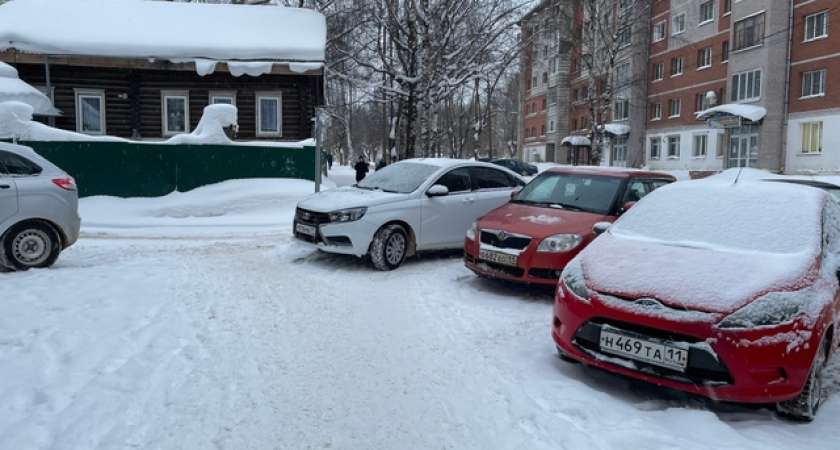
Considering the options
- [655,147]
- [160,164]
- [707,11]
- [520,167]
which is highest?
[707,11]

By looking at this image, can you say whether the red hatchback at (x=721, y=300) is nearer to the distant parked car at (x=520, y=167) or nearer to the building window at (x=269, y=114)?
the building window at (x=269, y=114)

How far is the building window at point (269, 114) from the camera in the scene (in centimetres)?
2414

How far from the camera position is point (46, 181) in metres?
7.96

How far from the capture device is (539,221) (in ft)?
23.4

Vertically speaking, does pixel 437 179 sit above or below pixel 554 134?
below

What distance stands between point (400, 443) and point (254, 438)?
2.73 feet

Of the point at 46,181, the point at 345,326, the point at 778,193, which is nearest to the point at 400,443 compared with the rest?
the point at 345,326

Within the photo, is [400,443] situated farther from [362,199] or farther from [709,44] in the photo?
[709,44]

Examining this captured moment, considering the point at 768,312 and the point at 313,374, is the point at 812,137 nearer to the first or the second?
the point at 768,312

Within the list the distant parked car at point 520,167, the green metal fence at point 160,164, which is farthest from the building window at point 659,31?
the green metal fence at point 160,164

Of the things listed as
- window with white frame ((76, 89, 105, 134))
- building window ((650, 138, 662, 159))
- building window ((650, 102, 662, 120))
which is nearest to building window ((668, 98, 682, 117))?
building window ((650, 102, 662, 120))

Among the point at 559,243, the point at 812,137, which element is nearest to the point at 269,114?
the point at 559,243

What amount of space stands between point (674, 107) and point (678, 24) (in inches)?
225

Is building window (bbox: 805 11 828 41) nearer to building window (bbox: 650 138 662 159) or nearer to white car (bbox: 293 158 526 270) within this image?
building window (bbox: 650 138 662 159)
